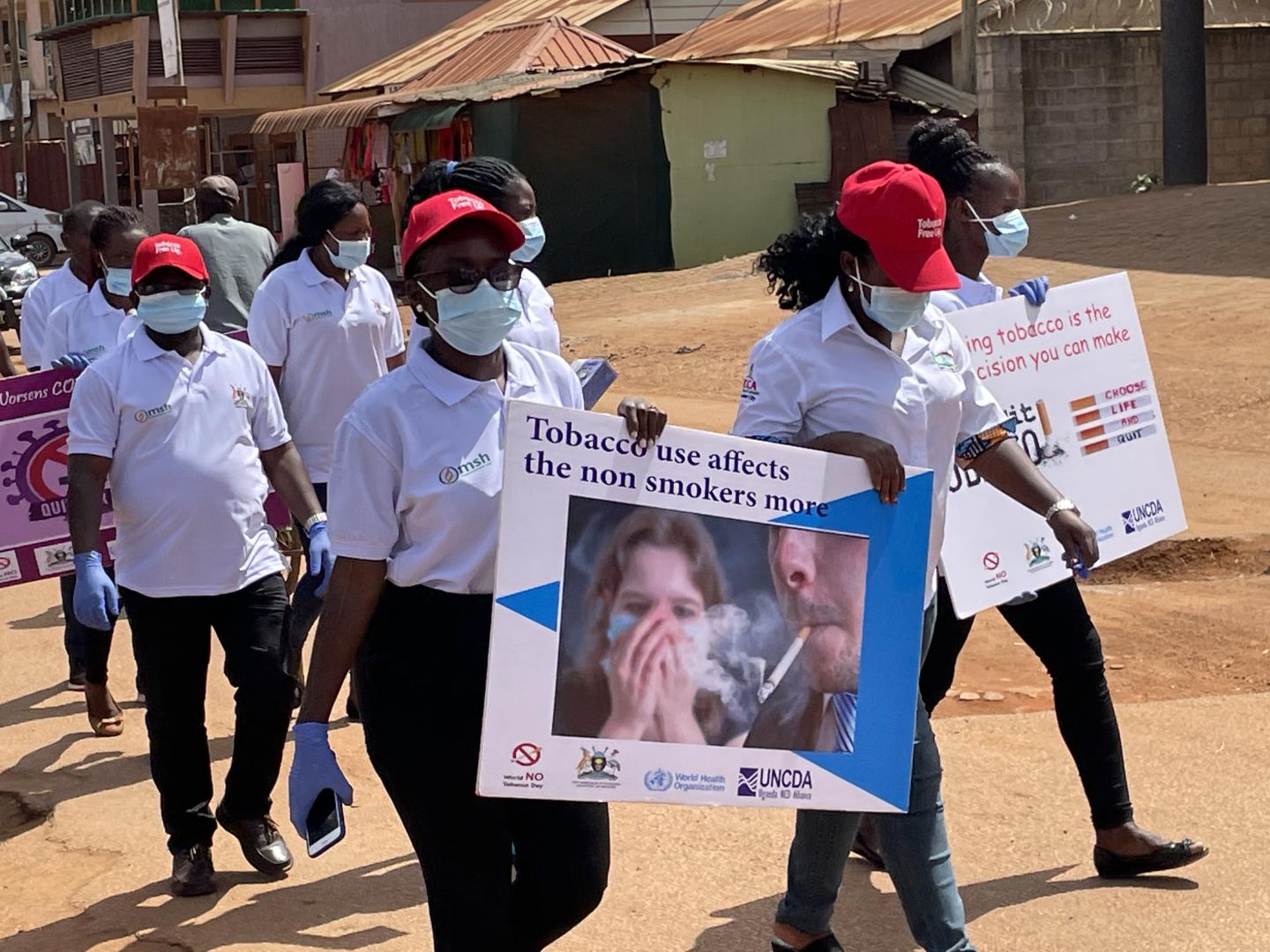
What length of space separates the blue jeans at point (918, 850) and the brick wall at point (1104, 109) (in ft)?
75.5

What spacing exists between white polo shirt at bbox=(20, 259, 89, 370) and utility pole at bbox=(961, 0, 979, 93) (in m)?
19.1

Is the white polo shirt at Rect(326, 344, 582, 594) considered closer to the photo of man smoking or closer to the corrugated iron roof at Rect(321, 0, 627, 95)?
the photo of man smoking

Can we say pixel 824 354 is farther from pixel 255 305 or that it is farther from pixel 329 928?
pixel 255 305

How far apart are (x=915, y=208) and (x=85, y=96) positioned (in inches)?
1817

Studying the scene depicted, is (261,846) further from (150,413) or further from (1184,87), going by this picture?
(1184,87)

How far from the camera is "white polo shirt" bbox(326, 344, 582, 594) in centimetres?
347

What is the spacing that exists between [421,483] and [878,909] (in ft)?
7.04

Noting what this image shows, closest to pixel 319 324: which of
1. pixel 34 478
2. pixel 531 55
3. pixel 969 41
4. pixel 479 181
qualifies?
pixel 479 181

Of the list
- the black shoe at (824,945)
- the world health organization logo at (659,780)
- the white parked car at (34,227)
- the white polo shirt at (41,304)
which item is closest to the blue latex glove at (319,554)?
the world health organization logo at (659,780)

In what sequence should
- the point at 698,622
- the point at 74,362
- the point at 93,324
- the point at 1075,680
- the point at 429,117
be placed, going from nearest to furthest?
1. the point at 698,622
2. the point at 1075,680
3. the point at 74,362
4. the point at 93,324
5. the point at 429,117

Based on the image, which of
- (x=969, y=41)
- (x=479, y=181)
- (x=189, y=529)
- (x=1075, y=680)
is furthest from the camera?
(x=969, y=41)

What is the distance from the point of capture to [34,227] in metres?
39.0

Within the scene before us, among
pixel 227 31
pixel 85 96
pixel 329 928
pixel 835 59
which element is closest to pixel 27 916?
pixel 329 928

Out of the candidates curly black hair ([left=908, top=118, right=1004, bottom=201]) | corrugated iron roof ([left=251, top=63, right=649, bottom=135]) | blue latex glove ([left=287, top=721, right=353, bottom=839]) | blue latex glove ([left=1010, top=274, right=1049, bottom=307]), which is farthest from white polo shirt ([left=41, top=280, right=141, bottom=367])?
corrugated iron roof ([left=251, top=63, right=649, bottom=135])
